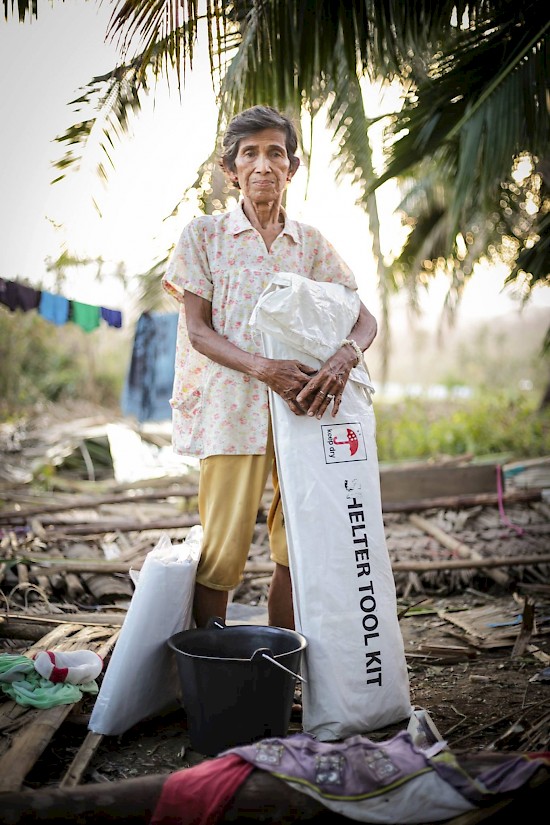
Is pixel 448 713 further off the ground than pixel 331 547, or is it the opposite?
pixel 331 547

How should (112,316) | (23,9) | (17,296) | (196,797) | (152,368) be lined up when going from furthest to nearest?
(152,368), (112,316), (17,296), (23,9), (196,797)

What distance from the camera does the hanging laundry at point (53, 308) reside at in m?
7.48

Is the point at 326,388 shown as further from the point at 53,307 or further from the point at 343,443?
the point at 53,307

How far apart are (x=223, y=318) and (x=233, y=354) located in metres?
0.20

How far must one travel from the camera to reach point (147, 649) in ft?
8.50

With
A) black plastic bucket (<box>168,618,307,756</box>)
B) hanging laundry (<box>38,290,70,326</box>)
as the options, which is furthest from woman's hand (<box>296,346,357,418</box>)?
hanging laundry (<box>38,290,70,326</box>)

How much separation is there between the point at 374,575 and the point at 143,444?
27.0ft

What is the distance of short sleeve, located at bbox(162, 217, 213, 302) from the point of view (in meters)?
2.79

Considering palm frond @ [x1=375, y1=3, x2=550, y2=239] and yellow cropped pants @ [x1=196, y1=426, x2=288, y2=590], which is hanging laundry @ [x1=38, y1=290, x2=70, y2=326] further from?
yellow cropped pants @ [x1=196, y1=426, x2=288, y2=590]

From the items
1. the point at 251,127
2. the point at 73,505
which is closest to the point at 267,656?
the point at 251,127

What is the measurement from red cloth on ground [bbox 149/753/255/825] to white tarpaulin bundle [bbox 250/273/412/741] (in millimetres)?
692

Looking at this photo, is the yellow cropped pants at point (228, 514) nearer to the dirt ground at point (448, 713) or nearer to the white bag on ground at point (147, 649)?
the white bag on ground at point (147, 649)

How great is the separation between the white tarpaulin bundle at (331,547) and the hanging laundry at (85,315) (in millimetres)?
5679

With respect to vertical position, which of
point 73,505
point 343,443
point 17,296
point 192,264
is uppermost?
point 17,296
